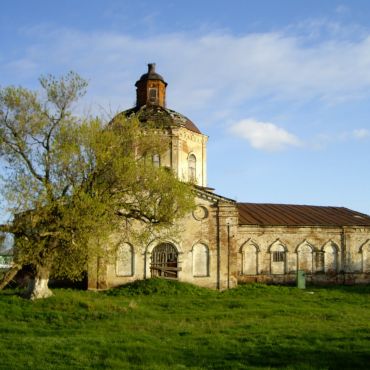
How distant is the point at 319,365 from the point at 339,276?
72.9ft

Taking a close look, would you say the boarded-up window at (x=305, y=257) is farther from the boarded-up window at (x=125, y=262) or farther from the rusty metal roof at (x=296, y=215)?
the boarded-up window at (x=125, y=262)

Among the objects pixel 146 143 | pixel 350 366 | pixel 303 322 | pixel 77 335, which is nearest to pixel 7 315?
pixel 77 335

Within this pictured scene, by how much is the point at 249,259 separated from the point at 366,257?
806cm

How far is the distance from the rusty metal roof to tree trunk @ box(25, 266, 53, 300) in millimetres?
13880

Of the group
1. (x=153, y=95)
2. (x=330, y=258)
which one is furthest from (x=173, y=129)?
(x=330, y=258)

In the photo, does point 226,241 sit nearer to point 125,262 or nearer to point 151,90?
point 125,262

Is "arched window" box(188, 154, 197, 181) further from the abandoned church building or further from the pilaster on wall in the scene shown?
the pilaster on wall

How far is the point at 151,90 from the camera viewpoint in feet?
108

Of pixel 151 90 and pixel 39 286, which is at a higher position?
pixel 151 90

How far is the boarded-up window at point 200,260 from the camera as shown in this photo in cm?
2771

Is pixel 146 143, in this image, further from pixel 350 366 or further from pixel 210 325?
pixel 350 366

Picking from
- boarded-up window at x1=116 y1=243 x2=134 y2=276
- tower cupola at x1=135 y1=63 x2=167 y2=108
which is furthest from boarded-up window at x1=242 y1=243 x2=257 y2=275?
tower cupola at x1=135 y1=63 x2=167 y2=108

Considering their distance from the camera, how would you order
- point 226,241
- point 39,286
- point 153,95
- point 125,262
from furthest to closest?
point 153,95 < point 226,241 < point 125,262 < point 39,286

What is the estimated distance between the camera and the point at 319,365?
11.5 meters
